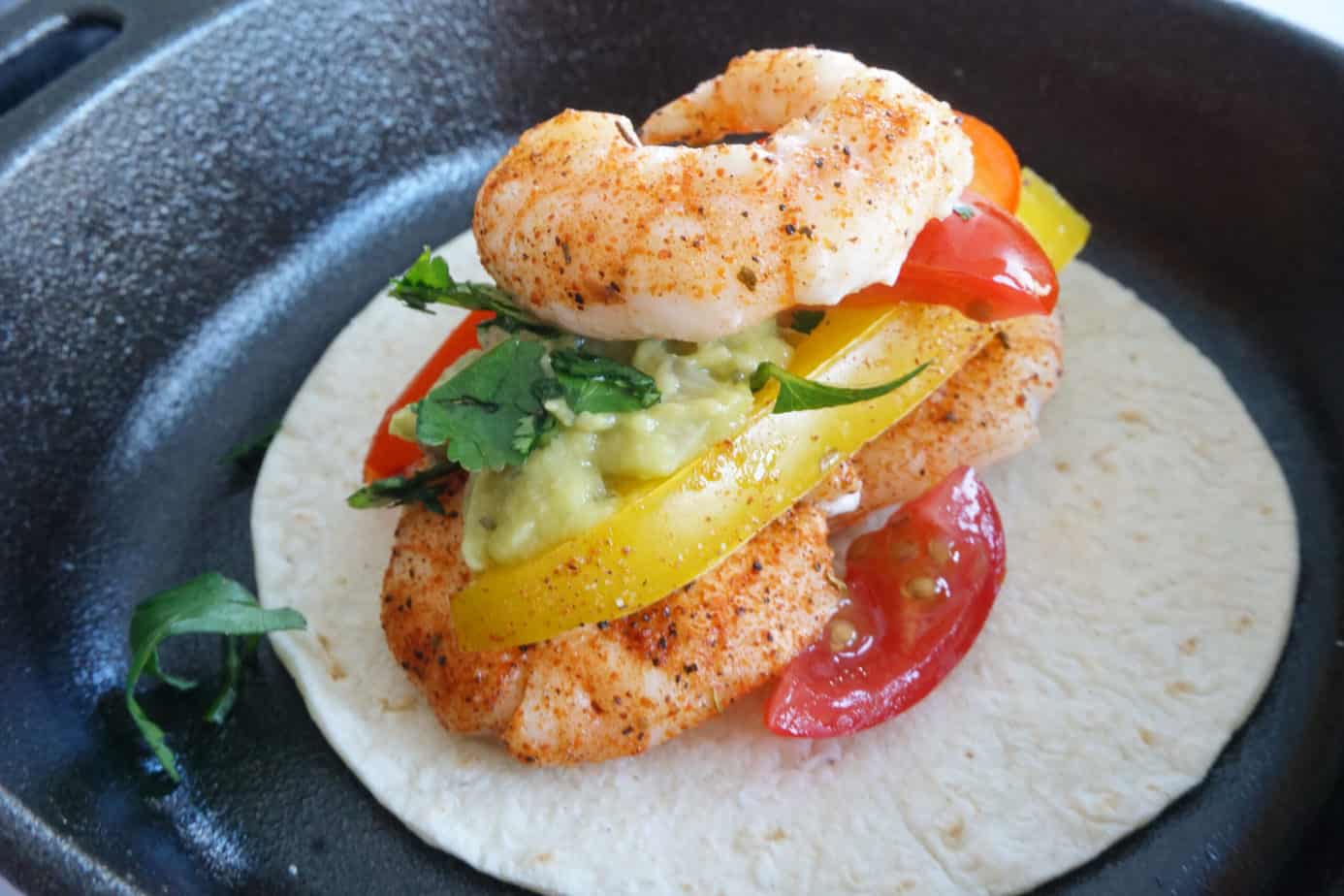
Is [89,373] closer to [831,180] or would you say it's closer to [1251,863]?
[831,180]

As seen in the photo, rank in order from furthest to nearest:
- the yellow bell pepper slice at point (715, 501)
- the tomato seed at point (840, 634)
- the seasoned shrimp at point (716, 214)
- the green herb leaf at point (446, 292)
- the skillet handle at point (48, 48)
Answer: the skillet handle at point (48, 48), the tomato seed at point (840, 634), the green herb leaf at point (446, 292), the yellow bell pepper slice at point (715, 501), the seasoned shrimp at point (716, 214)

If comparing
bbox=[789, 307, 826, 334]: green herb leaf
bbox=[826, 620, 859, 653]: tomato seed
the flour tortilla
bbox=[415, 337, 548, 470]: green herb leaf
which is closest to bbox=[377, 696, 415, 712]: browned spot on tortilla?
the flour tortilla

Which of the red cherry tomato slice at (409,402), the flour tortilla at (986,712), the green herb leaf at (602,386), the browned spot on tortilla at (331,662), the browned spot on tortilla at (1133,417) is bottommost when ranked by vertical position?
the flour tortilla at (986,712)

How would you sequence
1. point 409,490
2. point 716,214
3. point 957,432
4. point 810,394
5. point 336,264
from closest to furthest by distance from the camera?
point 716,214 < point 810,394 < point 409,490 < point 957,432 < point 336,264

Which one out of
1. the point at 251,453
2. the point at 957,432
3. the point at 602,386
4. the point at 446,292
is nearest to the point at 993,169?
the point at 957,432

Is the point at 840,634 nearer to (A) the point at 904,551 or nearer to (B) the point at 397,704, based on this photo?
(A) the point at 904,551

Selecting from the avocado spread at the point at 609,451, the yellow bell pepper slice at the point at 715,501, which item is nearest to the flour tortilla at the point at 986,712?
the yellow bell pepper slice at the point at 715,501

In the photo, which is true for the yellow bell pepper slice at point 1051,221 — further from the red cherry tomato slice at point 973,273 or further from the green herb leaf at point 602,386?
the green herb leaf at point 602,386
